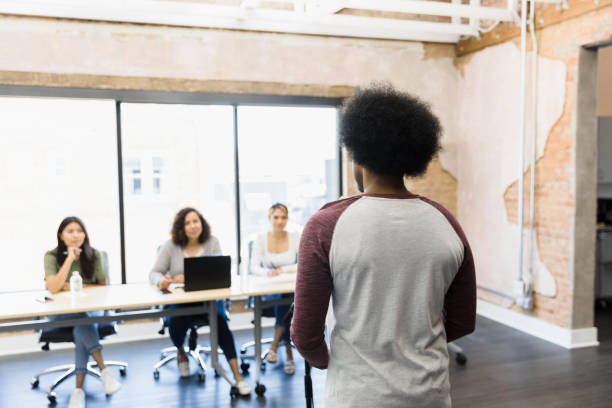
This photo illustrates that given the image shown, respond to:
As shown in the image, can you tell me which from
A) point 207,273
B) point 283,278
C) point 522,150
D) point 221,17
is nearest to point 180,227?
point 207,273

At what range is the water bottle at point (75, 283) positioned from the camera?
11.5 ft

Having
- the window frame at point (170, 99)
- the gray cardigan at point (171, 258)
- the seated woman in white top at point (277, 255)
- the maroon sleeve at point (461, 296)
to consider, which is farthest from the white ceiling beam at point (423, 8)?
the maroon sleeve at point (461, 296)

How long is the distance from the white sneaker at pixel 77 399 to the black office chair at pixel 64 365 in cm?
16

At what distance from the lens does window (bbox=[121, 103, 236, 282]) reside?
4762mm

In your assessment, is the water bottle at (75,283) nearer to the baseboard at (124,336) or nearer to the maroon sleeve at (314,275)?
the baseboard at (124,336)

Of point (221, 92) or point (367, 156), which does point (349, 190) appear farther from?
point (367, 156)

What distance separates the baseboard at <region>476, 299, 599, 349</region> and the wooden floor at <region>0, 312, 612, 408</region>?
3.6 inches

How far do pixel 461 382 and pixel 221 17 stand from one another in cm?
348

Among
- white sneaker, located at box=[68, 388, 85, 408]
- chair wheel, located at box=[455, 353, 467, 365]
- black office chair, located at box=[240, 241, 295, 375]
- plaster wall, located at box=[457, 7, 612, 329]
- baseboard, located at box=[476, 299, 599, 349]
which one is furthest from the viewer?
baseboard, located at box=[476, 299, 599, 349]

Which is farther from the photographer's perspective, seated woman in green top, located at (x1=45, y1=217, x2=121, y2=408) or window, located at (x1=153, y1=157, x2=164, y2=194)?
window, located at (x1=153, y1=157, x2=164, y2=194)

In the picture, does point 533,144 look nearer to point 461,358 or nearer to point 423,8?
point 423,8

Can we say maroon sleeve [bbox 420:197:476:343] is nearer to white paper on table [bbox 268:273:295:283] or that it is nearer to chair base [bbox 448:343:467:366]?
white paper on table [bbox 268:273:295:283]

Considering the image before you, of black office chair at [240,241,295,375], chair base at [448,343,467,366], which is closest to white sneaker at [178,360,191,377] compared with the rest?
black office chair at [240,241,295,375]

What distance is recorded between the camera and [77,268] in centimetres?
372
